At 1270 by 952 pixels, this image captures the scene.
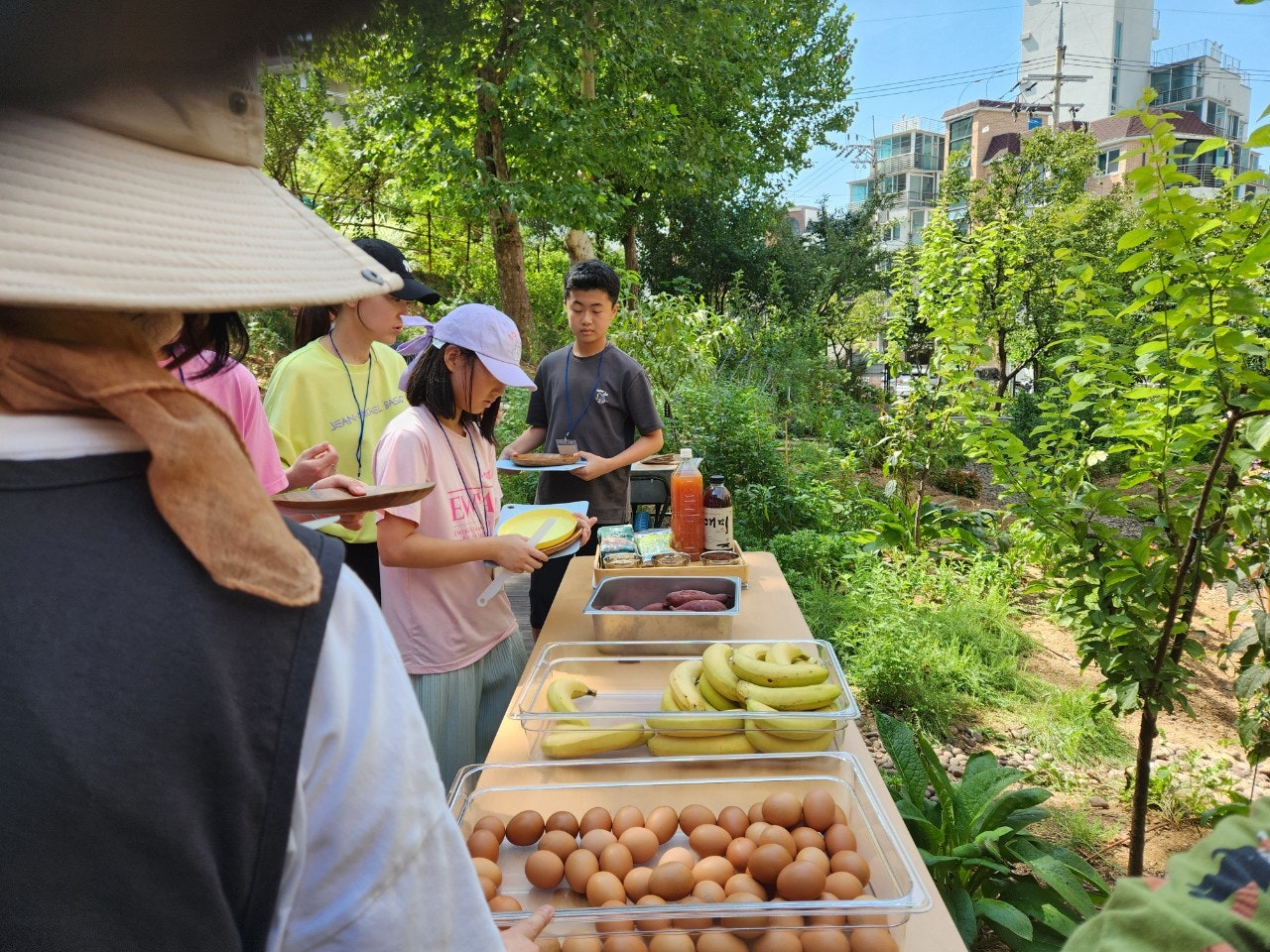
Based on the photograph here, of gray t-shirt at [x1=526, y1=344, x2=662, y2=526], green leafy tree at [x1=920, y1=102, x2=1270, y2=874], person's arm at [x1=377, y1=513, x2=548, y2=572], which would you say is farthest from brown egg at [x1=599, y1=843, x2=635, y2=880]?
gray t-shirt at [x1=526, y1=344, x2=662, y2=526]

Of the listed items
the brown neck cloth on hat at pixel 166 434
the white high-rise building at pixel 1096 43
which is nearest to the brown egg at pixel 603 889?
the brown neck cloth on hat at pixel 166 434

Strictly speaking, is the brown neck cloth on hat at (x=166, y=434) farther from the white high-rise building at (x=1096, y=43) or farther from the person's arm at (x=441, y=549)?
the white high-rise building at (x=1096, y=43)

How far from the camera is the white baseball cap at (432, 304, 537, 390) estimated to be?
219 centimetres

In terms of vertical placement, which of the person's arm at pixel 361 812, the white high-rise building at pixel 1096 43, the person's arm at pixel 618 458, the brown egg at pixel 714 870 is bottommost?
the brown egg at pixel 714 870

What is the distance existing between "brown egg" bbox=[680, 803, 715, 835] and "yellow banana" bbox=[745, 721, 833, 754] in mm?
234

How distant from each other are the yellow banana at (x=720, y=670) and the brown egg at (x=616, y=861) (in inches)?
19.4

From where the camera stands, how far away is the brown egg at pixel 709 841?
1.36 metres

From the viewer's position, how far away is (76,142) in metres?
0.51

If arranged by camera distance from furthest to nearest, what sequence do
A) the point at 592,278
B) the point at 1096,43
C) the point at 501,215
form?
the point at 1096,43 < the point at 501,215 < the point at 592,278

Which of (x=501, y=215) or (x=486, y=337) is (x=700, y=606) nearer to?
(x=486, y=337)

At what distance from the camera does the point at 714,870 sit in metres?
1.27

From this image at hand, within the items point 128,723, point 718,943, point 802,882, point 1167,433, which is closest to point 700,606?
point 802,882

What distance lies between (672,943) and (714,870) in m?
0.19

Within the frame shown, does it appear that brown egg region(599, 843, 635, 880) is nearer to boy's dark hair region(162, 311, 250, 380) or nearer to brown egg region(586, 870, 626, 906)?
brown egg region(586, 870, 626, 906)
